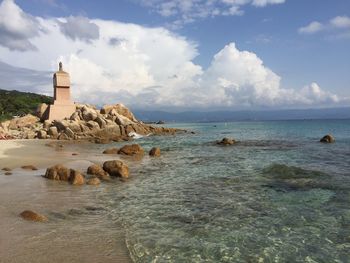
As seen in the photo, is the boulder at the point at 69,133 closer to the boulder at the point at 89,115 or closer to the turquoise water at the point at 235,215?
the boulder at the point at 89,115

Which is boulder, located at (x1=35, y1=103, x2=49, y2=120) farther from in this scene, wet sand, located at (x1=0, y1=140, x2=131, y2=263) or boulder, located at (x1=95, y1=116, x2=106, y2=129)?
wet sand, located at (x1=0, y1=140, x2=131, y2=263)

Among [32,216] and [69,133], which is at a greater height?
[69,133]

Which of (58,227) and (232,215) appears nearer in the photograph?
(58,227)

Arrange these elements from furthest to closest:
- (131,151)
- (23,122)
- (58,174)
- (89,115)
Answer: (23,122) < (89,115) < (131,151) < (58,174)

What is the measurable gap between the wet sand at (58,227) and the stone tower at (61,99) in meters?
48.5

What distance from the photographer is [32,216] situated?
436 inches

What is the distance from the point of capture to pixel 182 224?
11016 mm

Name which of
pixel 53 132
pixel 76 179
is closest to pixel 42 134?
pixel 53 132

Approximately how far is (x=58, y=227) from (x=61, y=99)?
2246 inches

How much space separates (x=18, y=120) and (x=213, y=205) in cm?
6199

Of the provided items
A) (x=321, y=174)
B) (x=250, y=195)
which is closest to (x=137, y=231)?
(x=250, y=195)

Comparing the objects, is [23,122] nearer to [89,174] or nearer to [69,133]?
[69,133]

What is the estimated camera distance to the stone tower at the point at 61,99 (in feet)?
207

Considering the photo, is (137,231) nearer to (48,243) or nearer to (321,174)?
(48,243)
